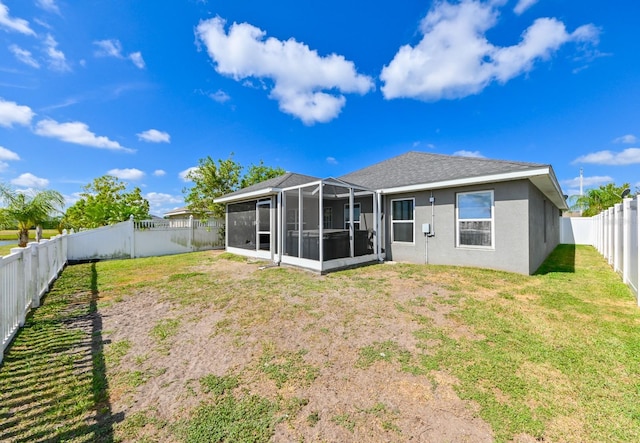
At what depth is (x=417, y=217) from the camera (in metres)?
8.95

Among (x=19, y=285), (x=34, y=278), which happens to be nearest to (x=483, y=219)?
(x=19, y=285)

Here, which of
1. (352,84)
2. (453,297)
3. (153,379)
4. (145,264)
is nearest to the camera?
(153,379)

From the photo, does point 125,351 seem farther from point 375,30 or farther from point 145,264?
point 375,30

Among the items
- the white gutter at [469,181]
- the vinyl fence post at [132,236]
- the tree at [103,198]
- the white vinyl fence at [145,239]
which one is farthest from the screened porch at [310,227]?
the tree at [103,198]

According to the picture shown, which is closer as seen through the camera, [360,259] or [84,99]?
[360,259]

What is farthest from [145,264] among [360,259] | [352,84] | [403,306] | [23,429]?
[352,84]

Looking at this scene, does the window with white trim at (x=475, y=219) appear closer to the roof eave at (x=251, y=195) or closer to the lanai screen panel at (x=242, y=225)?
the roof eave at (x=251, y=195)

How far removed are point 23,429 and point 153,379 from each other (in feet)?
2.87

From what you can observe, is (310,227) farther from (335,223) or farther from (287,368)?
(287,368)

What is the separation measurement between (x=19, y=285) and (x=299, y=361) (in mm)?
4476

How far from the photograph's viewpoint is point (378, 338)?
349 cm

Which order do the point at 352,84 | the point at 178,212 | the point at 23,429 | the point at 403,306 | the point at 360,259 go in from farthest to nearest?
the point at 178,212 → the point at 352,84 → the point at 360,259 → the point at 403,306 → the point at 23,429

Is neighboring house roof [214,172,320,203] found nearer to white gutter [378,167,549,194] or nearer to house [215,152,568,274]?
house [215,152,568,274]

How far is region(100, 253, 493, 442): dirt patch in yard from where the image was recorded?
80.2 inches
